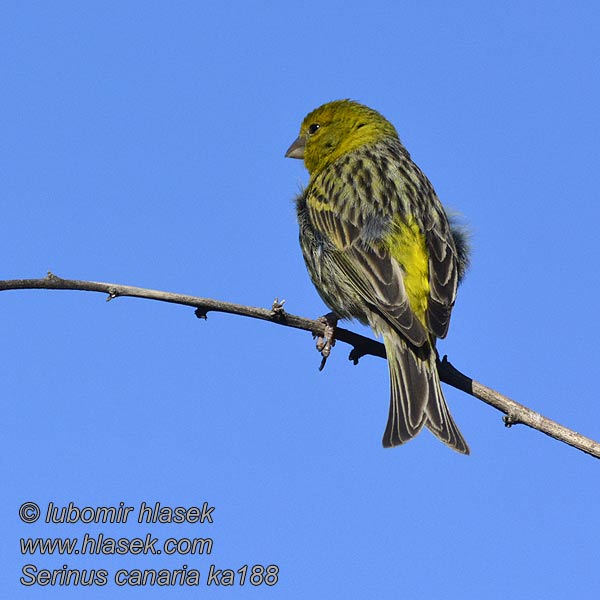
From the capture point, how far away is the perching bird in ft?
21.2

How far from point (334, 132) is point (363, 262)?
239 cm

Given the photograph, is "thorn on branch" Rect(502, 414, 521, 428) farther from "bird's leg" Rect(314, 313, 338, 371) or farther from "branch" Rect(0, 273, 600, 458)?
"bird's leg" Rect(314, 313, 338, 371)

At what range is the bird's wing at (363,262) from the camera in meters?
6.52

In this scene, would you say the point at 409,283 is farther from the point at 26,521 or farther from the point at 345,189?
the point at 26,521

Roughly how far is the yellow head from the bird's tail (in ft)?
8.39

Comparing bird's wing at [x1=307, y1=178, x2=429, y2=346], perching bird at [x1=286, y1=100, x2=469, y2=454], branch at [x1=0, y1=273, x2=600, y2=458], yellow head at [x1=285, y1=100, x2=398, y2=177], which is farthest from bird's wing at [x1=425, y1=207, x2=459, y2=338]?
yellow head at [x1=285, y1=100, x2=398, y2=177]

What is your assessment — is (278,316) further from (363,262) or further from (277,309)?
(363,262)

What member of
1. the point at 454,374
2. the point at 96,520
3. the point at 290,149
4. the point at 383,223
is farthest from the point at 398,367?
the point at 290,149

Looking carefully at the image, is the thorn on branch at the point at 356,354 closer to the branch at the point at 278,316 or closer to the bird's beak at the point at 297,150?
the branch at the point at 278,316

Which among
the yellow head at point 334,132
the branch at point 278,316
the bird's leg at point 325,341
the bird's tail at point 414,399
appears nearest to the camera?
the branch at point 278,316

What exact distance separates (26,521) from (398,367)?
2544 millimetres

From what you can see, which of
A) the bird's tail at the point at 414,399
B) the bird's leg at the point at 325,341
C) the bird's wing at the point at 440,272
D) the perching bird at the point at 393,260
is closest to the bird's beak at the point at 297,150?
the perching bird at the point at 393,260

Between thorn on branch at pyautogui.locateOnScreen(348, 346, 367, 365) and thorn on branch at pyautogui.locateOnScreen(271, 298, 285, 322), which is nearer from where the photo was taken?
thorn on branch at pyautogui.locateOnScreen(271, 298, 285, 322)

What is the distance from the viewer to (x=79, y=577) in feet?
18.8
